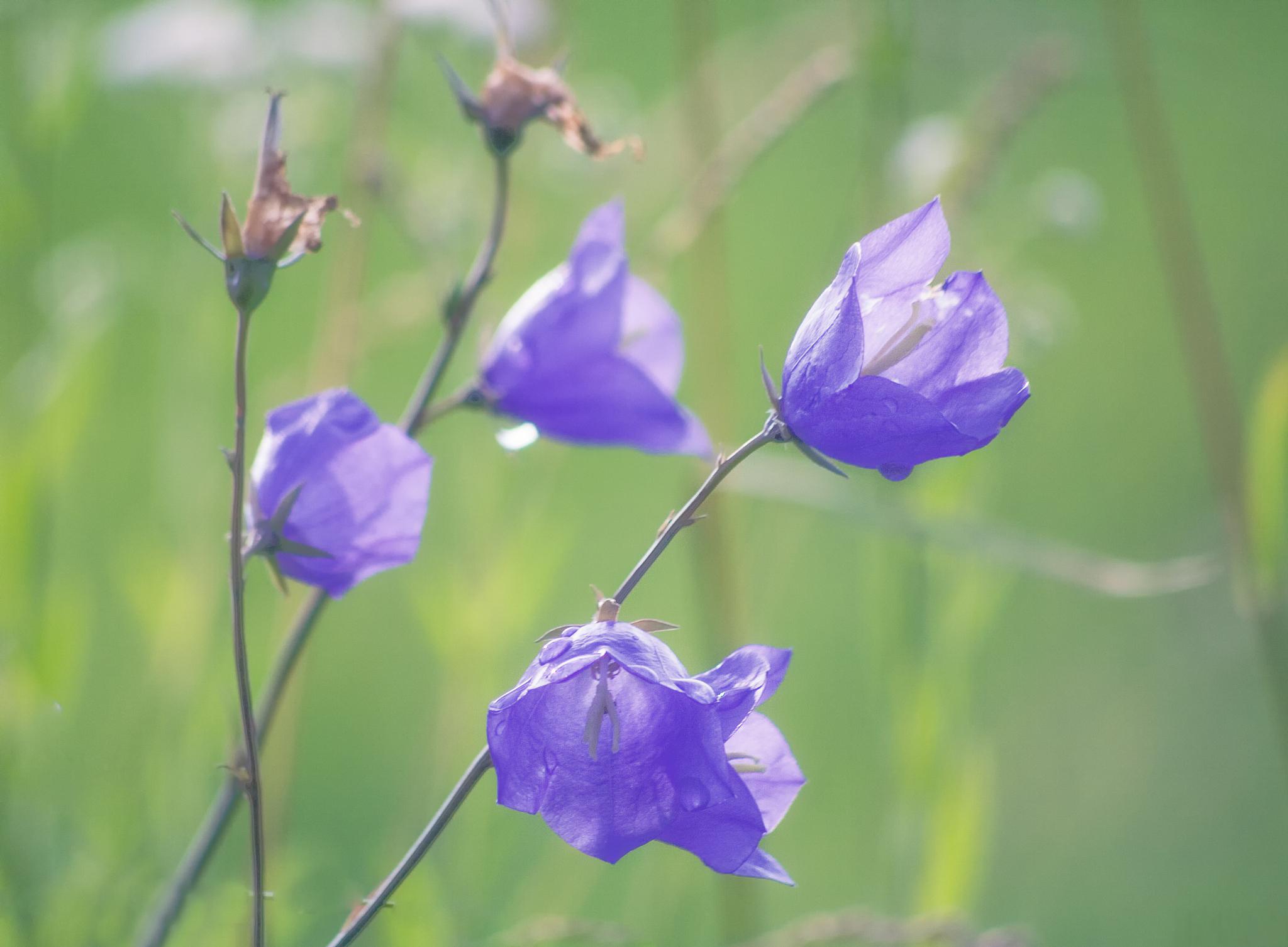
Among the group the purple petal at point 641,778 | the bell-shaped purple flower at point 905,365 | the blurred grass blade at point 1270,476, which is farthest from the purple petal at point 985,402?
the blurred grass blade at point 1270,476

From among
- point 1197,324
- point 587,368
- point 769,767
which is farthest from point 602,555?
point 769,767

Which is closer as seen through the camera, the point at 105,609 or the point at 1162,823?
the point at 1162,823

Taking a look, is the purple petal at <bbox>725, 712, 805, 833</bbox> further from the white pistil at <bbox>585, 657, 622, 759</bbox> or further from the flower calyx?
the flower calyx

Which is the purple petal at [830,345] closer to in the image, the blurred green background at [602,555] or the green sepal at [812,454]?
the green sepal at [812,454]

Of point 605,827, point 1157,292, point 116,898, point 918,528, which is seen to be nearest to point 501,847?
point 116,898

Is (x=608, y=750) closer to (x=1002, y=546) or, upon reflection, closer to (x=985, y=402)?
(x=985, y=402)

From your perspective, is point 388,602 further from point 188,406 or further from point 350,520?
point 350,520
